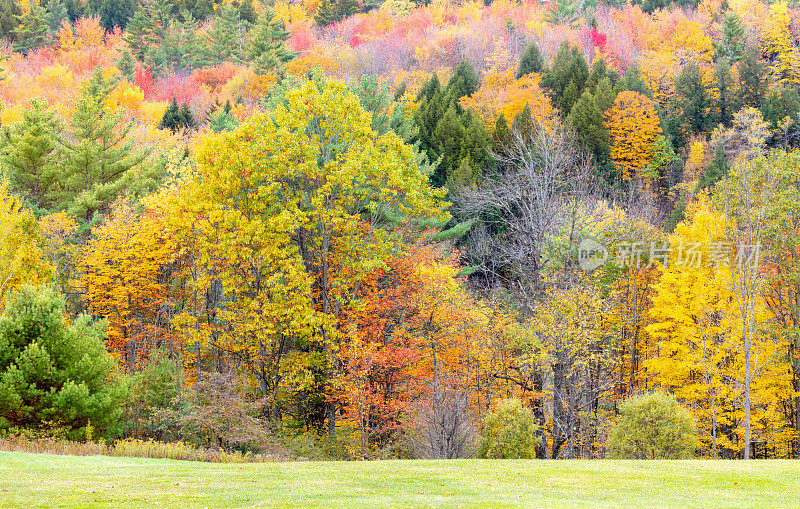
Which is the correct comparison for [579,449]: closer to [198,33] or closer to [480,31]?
[480,31]

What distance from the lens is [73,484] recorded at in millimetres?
10719

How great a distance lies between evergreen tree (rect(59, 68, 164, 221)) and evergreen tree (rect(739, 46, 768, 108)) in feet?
150

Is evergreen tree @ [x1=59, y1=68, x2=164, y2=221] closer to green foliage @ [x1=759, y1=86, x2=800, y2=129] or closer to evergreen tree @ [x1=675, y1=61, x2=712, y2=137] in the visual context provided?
evergreen tree @ [x1=675, y1=61, x2=712, y2=137]

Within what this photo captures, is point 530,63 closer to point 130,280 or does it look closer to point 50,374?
point 130,280

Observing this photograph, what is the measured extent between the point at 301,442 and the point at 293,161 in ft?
33.1

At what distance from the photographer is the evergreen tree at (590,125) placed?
5006 cm

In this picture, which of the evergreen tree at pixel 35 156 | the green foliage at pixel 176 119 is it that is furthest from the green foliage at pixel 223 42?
the evergreen tree at pixel 35 156

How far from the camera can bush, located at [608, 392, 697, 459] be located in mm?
18594

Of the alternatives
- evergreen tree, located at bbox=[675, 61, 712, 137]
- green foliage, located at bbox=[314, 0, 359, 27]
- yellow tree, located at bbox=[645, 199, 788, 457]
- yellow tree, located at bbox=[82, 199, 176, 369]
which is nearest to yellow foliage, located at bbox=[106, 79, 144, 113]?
yellow tree, located at bbox=[82, 199, 176, 369]

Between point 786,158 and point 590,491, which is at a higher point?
point 786,158

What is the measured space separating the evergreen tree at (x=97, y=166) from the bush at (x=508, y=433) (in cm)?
2396

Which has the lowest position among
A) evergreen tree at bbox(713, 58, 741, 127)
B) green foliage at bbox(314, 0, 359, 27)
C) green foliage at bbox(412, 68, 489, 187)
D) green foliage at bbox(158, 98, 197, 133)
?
green foliage at bbox(412, 68, 489, 187)

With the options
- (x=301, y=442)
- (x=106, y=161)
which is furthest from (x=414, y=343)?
(x=106, y=161)

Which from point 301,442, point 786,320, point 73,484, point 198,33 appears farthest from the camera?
point 198,33
